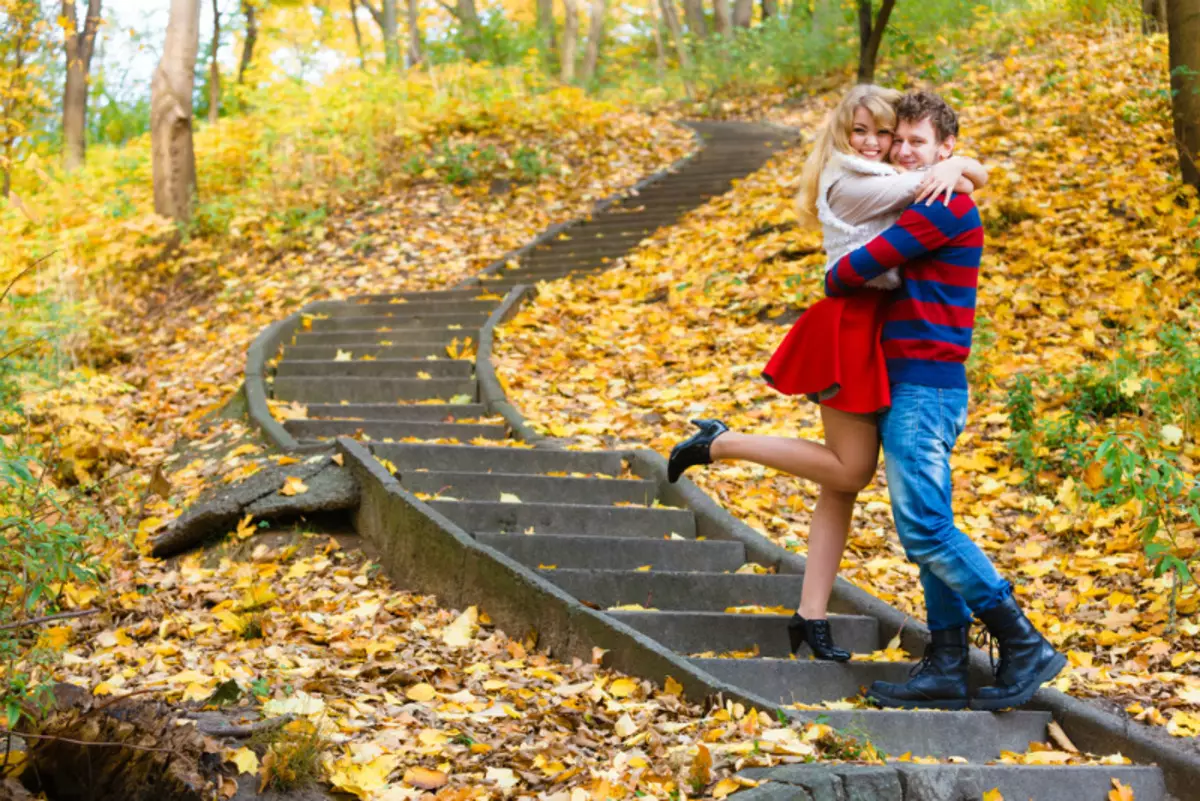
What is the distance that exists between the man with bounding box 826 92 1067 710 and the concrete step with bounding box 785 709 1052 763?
3.9 inches

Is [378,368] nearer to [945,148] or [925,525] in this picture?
[945,148]

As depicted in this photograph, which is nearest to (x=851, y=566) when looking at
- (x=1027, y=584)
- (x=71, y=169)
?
(x=1027, y=584)

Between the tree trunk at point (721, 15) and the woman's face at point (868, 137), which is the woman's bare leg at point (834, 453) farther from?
the tree trunk at point (721, 15)

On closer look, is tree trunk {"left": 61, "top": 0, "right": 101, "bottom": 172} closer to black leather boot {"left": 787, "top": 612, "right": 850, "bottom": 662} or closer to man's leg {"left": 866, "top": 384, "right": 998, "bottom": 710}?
black leather boot {"left": 787, "top": 612, "right": 850, "bottom": 662}

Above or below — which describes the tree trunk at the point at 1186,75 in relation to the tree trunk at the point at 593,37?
below

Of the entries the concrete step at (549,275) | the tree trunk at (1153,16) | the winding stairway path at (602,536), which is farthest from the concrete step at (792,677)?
the tree trunk at (1153,16)

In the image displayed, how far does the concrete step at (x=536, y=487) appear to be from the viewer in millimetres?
5875

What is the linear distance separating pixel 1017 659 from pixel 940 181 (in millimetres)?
1534

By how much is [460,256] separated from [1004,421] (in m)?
6.67

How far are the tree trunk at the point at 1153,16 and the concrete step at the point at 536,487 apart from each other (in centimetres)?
1084

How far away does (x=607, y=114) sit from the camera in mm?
19438

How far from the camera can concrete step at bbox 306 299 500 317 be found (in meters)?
9.45

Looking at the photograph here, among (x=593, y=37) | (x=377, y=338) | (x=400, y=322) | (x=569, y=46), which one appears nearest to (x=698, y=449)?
(x=377, y=338)

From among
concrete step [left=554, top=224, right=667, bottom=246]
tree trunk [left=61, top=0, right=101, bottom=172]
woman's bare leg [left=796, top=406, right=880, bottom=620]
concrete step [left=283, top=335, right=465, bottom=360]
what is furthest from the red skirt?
tree trunk [left=61, top=0, right=101, bottom=172]
